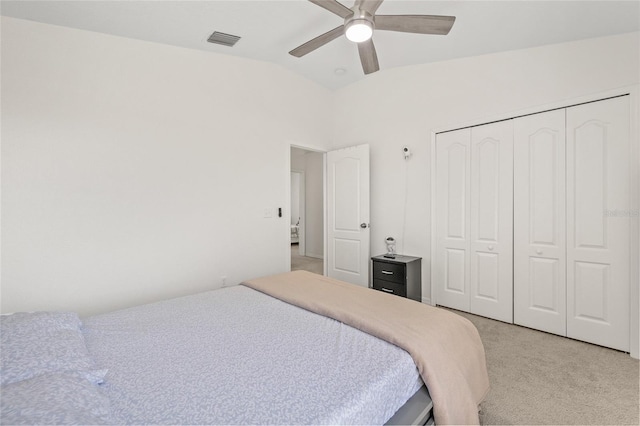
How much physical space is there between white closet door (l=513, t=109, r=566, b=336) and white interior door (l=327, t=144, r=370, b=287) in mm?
1678

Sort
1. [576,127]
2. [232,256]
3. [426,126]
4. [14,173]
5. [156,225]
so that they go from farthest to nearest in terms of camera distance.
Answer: [426,126] < [232,256] < [156,225] < [576,127] < [14,173]

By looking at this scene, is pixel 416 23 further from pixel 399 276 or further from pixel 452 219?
pixel 399 276

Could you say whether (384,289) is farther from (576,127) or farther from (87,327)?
(87,327)

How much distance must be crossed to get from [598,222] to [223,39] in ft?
12.3

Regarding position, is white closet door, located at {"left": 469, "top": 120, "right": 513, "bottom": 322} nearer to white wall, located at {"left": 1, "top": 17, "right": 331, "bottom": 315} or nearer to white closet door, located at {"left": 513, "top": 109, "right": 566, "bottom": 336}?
white closet door, located at {"left": 513, "top": 109, "right": 566, "bottom": 336}

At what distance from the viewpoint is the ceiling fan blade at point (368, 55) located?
2.16 m

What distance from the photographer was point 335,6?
1.80 m

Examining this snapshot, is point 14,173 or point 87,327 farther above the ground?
point 14,173

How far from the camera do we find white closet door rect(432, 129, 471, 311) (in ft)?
10.5

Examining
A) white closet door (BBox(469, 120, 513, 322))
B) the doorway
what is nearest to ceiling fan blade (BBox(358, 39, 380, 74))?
white closet door (BBox(469, 120, 513, 322))

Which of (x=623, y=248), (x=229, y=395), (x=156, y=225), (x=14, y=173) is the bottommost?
(x=229, y=395)

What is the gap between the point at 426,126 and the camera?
347 centimetres

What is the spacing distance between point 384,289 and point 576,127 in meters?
2.37

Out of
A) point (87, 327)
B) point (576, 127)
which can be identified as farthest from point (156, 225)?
point (576, 127)
